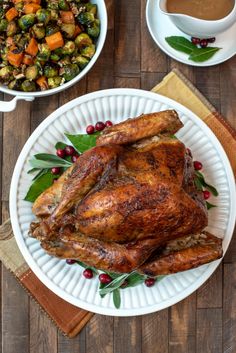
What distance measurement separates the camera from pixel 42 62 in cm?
188

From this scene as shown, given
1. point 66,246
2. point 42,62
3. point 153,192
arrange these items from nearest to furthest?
point 153,192, point 66,246, point 42,62

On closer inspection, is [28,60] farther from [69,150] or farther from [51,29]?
[69,150]

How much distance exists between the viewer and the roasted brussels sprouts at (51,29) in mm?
1854

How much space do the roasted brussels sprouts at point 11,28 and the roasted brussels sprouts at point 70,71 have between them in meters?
0.21

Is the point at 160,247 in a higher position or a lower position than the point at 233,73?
lower

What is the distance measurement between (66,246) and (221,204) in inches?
24.5

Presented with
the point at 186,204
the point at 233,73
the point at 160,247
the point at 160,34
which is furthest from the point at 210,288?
the point at 160,34

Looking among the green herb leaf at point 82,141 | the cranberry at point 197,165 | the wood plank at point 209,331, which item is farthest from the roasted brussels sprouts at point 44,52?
the wood plank at point 209,331

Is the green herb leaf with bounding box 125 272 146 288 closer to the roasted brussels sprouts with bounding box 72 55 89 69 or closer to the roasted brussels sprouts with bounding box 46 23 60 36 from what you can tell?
the roasted brussels sprouts with bounding box 72 55 89 69

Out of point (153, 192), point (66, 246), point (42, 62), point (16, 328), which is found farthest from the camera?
point (16, 328)

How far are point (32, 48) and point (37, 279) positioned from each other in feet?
2.78

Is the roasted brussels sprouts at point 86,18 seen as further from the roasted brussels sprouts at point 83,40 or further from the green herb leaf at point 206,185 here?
the green herb leaf at point 206,185

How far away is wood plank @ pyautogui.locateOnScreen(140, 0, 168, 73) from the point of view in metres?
2.05

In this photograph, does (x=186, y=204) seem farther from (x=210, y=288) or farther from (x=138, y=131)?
(x=210, y=288)
